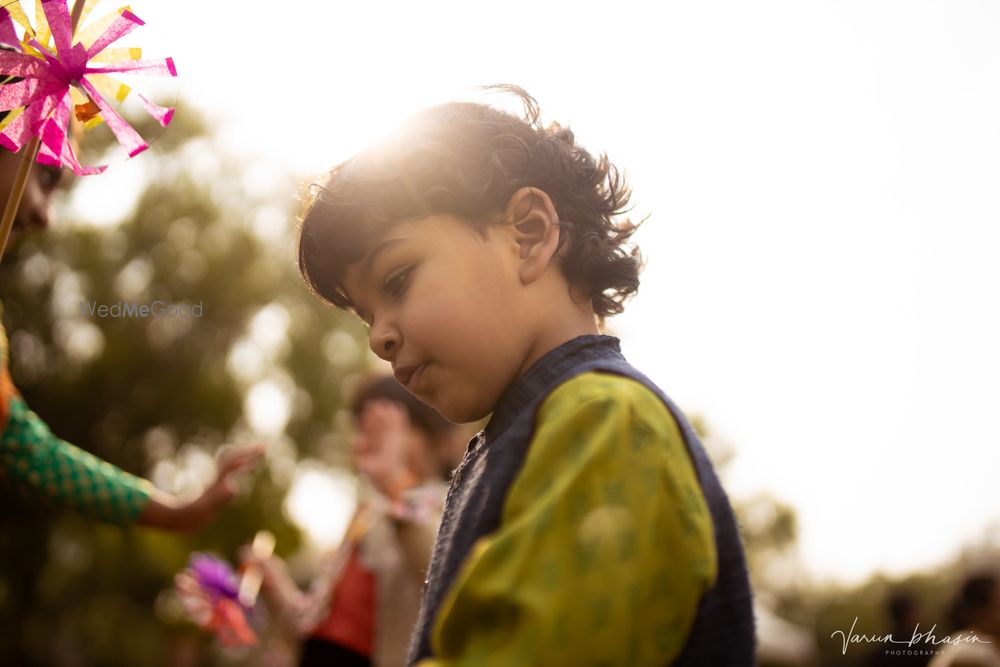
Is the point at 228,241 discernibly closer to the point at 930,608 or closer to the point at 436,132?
the point at 436,132

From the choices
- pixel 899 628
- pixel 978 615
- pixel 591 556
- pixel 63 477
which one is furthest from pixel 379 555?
pixel 899 628

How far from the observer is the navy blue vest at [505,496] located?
1.16 metres

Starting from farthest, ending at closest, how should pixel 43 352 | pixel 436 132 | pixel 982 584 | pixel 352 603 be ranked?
pixel 43 352
pixel 982 584
pixel 352 603
pixel 436 132

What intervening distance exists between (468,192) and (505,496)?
1.88 ft

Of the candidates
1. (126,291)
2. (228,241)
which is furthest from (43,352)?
(228,241)

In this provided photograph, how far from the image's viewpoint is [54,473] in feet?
8.39

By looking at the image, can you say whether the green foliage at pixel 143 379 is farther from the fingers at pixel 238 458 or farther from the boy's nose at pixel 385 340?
the boy's nose at pixel 385 340

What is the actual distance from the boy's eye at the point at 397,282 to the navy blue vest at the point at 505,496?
0.81ft

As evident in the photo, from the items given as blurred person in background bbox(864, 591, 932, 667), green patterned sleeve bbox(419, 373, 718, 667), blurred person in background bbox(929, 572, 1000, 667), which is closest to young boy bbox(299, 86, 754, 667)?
green patterned sleeve bbox(419, 373, 718, 667)

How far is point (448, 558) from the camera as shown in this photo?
4.13ft

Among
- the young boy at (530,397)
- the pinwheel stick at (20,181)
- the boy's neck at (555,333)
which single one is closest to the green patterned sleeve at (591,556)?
the young boy at (530,397)

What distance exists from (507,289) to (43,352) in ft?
51.3

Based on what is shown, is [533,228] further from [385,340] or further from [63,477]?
[63,477]

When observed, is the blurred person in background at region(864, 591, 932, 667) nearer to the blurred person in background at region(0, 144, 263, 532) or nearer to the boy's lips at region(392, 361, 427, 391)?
the blurred person in background at region(0, 144, 263, 532)
